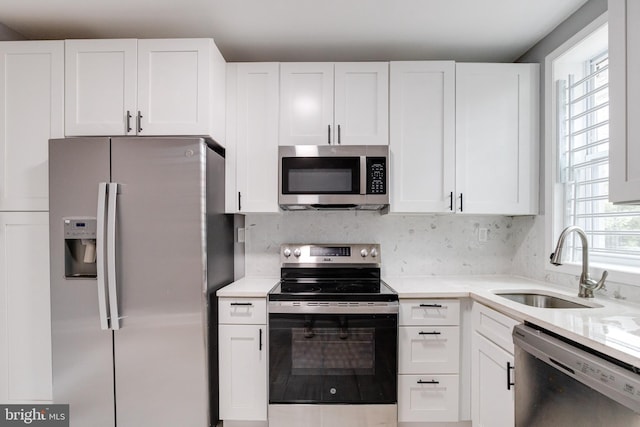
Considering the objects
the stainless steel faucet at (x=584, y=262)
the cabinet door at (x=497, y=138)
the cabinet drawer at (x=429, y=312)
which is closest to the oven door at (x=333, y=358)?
the cabinet drawer at (x=429, y=312)

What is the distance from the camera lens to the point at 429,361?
195cm

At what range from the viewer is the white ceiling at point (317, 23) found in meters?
1.80

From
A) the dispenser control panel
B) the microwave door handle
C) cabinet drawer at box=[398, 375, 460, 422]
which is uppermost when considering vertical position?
the microwave door handle

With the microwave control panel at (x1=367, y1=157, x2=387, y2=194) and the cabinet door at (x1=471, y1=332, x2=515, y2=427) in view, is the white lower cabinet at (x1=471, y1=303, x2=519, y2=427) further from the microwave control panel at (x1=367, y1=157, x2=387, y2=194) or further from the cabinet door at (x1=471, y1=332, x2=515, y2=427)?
the microwave control panel at (x1=367, y1=157, x2=387, y2=194)

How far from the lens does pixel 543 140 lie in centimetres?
217

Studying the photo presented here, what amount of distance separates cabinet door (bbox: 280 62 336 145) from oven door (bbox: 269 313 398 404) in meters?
1.16

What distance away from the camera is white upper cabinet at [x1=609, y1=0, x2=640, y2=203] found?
1113mm

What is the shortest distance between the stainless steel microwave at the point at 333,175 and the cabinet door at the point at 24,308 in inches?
58.1

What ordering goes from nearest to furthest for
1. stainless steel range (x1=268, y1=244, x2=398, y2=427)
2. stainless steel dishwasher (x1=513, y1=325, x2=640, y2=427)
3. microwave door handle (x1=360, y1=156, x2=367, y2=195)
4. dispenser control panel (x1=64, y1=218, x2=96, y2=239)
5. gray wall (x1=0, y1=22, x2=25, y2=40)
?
stainless steel dishwasher (x1=513, y1=325, x2=640, y2=427) → dispenser control panel (x1=64, y1=218, x2=96, y2=239) → stainless steel range (x1=268, y1=244, x2=398, y2=427) → gray wall (x1=0, y1=22, x2=25, y2=40) → microwave door handle (x1=360, y1=156, x2=367, y2=195)

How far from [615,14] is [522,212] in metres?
1.28

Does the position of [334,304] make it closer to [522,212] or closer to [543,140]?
[522,212]

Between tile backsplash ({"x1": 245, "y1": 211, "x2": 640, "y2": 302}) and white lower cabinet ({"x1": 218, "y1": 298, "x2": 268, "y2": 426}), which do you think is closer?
white lower cabinet ({"x1": 218, "y1": 298, "x2": 268, "y2": 426})

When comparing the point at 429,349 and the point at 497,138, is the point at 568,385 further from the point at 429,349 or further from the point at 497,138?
the point at 497,138

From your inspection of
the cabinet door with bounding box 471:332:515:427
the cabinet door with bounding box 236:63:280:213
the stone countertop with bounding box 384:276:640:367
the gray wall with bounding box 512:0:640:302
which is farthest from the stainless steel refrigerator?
the gray wall with bounding box 512:0:640:302
